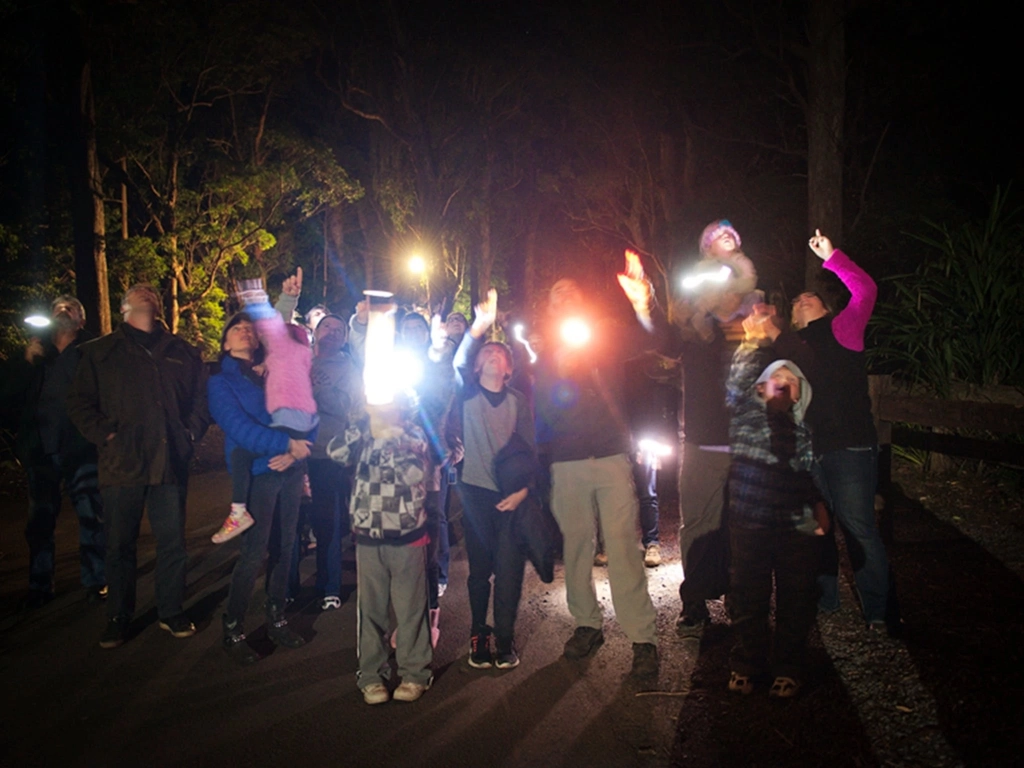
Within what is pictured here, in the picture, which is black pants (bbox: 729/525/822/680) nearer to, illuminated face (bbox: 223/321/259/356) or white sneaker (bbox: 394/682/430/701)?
white sneaker (bbox: 394/682/430/701)

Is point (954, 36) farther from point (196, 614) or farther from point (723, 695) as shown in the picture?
point (196, 614)

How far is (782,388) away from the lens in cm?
398

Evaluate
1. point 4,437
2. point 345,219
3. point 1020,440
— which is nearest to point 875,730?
point 1020,440

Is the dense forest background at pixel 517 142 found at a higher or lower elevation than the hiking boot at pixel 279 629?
higher

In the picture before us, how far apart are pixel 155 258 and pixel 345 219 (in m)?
24.1

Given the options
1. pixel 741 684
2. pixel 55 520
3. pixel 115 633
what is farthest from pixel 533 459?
pixel 55 520

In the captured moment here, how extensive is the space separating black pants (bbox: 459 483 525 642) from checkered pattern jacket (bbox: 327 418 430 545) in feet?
1.80

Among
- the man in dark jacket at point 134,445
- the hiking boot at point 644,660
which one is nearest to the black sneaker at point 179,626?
the man in dark jacket at point 134,445

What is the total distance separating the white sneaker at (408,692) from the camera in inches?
163

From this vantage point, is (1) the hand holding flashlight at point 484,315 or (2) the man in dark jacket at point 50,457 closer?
(1) the hand holding flashlight at point 484,315

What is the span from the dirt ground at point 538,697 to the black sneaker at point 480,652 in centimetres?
7

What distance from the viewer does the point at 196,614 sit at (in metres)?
5.61

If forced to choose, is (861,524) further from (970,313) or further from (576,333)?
(970,313)

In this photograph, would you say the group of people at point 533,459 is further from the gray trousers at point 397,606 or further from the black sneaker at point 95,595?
the black sneaker at point 95,595
